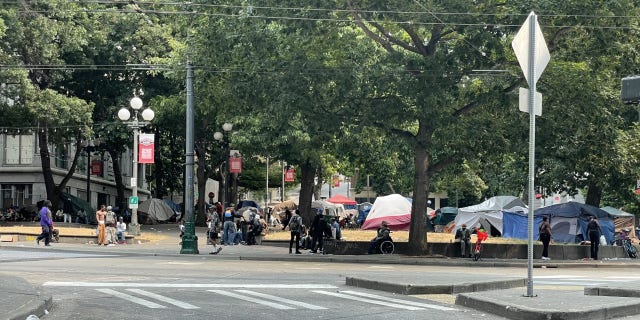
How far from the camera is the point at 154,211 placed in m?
62.0

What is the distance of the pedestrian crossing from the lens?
525 inches

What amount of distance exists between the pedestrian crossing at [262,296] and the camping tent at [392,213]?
3835 centimetres

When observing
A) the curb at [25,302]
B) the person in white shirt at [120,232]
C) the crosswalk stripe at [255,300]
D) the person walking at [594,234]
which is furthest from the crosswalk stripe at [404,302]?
the person in white shirt at [120,232]

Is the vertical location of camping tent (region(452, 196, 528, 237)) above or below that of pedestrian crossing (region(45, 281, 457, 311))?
above

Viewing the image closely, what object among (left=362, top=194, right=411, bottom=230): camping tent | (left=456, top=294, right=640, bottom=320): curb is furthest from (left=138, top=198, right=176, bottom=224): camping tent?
(left=456, top=294, right=640, bottom=320): curb

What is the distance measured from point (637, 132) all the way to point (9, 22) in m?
29.6

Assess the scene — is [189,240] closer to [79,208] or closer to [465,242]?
[465,242]

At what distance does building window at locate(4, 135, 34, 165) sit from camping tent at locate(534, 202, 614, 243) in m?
33.5

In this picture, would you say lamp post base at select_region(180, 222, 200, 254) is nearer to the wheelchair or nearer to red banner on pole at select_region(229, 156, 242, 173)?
the wheelchair

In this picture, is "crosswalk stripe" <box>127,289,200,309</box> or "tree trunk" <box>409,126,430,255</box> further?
"tree trunk" <box>409,126,430,255</box>

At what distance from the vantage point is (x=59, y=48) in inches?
1890

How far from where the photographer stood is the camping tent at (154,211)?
61.0 meters

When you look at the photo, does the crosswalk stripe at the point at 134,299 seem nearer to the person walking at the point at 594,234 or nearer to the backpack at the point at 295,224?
the backpack at the point at 295,224

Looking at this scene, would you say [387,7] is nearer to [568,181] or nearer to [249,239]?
[249,239]
